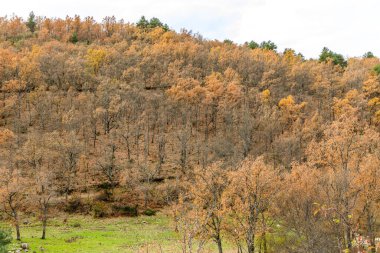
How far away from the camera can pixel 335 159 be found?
46875 millimetres

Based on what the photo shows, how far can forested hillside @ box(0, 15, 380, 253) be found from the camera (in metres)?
40.6

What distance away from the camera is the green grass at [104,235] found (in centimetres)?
4847

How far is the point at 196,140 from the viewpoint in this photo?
96.6 metres

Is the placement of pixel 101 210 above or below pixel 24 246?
below

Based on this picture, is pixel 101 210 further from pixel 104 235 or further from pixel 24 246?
pixel 24 246

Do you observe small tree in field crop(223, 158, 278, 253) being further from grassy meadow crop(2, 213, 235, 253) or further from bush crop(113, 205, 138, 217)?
bush crop(113, 205, 138, 217)

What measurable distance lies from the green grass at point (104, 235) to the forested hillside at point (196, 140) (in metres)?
3.20

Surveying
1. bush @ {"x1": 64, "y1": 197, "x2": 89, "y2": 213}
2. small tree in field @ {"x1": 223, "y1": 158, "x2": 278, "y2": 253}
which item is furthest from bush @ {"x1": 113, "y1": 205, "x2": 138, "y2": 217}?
small tree in field @ {"x1": 223, "y1": 158, "x2": 278, "y2": 253}

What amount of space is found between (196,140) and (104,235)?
43.7m

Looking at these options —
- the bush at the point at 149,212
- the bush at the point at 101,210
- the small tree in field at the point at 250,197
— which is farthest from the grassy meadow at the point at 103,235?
the small tree in field at the point at 250,197

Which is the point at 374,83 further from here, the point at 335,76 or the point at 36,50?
the point at 36,50

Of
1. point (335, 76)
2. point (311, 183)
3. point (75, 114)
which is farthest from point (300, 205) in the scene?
point (335, 76)

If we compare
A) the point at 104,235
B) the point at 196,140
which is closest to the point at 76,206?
the point at 104,235

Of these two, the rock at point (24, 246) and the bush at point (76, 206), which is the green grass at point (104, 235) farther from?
the bush at point (76, 206)
